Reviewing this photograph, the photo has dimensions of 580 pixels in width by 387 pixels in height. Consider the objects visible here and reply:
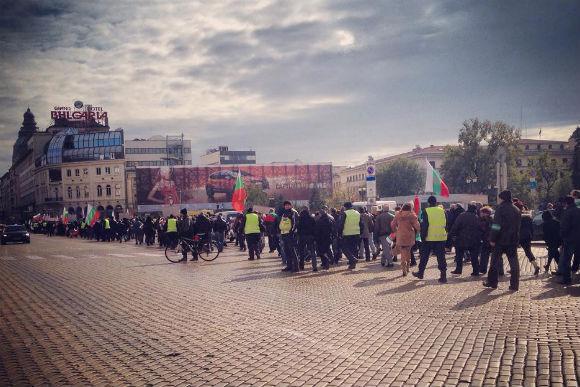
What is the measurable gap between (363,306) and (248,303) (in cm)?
207

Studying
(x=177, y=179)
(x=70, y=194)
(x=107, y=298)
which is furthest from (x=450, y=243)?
(x=70, y=194)

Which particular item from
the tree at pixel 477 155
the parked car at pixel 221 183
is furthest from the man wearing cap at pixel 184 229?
the parked car at pixel 221 183

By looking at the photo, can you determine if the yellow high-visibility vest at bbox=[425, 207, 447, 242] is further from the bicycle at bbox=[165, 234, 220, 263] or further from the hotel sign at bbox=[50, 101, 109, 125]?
the hotel sign at bbox=[50, 101, 109, 125]

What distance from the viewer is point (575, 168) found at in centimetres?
7481

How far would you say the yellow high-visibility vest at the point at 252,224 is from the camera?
19.1 meters

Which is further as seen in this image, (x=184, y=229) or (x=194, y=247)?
(x=194, y=247)

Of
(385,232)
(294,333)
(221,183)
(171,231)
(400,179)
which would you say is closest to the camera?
(294,333)

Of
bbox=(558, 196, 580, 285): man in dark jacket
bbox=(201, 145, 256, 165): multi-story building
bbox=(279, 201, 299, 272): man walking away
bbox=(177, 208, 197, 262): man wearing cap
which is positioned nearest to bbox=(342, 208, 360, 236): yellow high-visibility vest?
bbox=(279, 201, 299, 272): man walking away

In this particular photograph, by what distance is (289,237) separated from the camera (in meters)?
15.6

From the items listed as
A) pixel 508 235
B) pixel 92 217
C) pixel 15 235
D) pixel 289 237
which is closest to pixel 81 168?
pixel 92 217

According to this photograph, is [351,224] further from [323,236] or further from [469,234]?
[469,234]

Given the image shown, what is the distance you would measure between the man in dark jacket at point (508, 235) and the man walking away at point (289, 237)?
19.6ft

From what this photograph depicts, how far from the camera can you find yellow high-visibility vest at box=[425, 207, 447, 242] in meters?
12.5

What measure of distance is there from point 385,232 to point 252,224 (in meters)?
5.26
